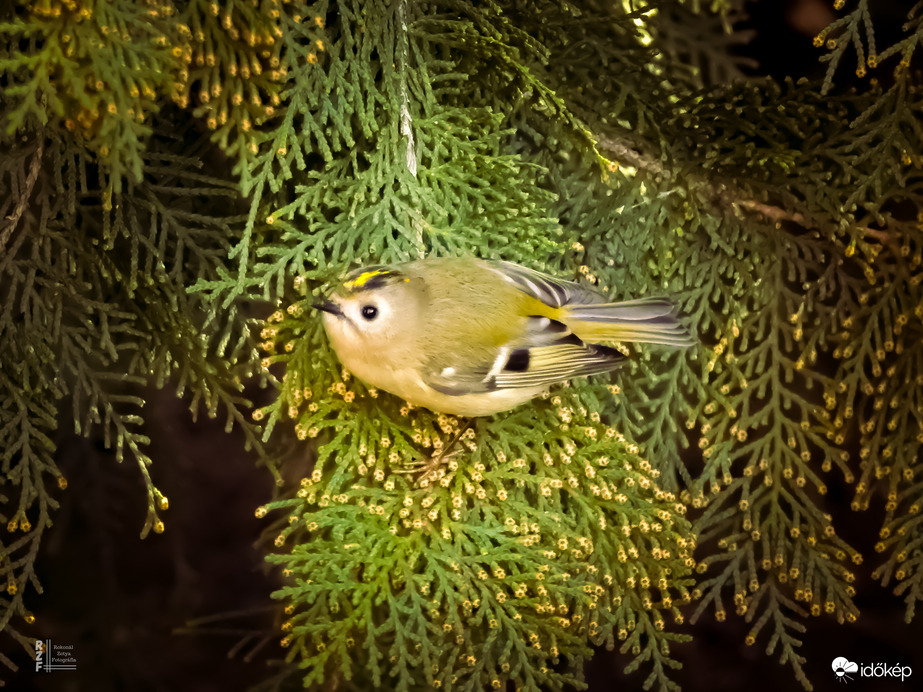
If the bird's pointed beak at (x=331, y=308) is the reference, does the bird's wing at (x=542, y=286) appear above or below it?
above

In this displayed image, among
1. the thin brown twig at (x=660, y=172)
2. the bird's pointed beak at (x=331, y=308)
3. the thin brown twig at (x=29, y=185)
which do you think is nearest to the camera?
the bird's pointed beak at (x=331, y=308)

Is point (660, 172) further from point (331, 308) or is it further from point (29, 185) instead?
point (29, 185)

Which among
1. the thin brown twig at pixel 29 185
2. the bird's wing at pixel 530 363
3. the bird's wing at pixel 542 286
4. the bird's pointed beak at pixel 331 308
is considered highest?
the thin brown twig at pixel 29 185

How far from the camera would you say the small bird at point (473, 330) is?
1.21 m

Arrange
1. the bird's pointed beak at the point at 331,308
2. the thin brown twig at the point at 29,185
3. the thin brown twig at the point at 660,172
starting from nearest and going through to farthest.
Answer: the bird's pointed beak at the point at 331,308 → the thin brown twig at the point at 29,185 → the thin brown twig at the point at 660,172

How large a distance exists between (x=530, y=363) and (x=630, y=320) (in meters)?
0.25

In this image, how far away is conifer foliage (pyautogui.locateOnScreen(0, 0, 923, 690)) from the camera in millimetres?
1273

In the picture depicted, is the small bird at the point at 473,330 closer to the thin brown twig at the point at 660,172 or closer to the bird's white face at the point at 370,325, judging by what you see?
the bird's white face at the point at 370,325

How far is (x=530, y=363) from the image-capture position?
50.6 inches

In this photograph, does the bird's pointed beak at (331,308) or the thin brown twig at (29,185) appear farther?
the thin brown twig at (29,185)

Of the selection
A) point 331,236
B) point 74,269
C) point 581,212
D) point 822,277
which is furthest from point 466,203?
point 822,277

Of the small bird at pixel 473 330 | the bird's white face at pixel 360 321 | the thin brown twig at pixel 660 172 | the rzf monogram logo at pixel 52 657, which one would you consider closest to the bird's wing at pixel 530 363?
the small bird at pixel 473 330

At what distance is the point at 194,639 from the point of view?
2.01 m

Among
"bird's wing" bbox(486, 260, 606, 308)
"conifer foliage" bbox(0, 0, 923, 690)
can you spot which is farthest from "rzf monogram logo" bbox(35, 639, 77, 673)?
"bird's wing" bbox(486, 260, 606, 308)
